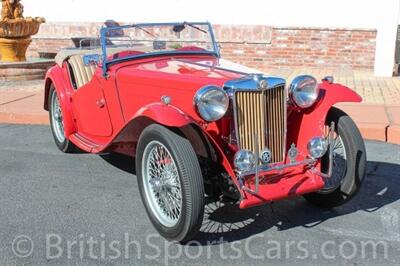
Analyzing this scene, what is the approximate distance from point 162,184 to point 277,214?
99cm

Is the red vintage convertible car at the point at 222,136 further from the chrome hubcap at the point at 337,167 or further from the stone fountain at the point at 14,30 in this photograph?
the stone fountain at the point at 14,30


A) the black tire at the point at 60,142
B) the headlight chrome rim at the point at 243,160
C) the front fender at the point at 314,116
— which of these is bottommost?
the black tire at the point at 60,142

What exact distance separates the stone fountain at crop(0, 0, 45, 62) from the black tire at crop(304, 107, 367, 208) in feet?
25.7

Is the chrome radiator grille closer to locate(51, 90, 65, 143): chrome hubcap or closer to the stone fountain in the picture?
locate(51, 90, 65, 143): chrome hubcap

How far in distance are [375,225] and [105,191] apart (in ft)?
7.31

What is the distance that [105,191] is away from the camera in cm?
463

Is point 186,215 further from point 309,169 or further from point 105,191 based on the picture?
point 105,191

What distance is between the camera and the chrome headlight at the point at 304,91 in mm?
3912

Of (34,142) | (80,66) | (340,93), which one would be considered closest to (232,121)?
(340,93)

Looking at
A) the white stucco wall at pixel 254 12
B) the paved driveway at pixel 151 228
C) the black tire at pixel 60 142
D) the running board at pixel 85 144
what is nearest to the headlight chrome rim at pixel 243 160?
the paved driveway at pixel 151 228

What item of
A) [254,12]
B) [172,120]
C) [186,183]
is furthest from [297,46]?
[186,183]

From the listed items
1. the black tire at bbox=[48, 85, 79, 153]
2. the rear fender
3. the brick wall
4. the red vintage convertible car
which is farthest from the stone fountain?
the red vintage convertible car

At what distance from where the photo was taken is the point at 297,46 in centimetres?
1153

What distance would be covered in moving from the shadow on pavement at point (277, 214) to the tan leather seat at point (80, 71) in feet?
6.60
